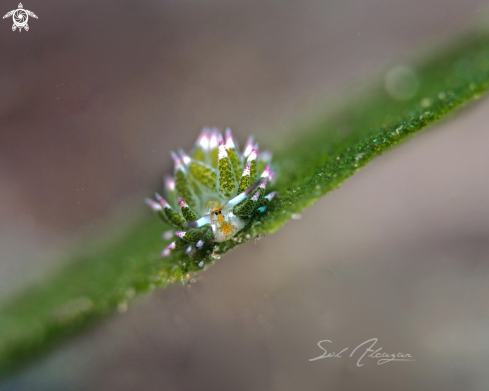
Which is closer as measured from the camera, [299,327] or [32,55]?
[299,327]

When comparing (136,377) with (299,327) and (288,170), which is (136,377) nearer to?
(299,327)

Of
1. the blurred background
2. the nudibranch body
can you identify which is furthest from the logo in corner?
the nudibranch body

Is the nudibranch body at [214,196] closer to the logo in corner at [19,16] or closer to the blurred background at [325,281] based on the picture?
the blurred background at [325,281]

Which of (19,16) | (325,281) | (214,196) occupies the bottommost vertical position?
(325,281)

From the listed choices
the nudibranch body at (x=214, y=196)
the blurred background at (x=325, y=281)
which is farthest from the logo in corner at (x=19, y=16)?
the nudibranch body at (x=214, y=196)

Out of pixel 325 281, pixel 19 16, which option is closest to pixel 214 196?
pixel 325 281

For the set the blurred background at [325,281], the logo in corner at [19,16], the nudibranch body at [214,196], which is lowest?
the blurred background at [325,281]

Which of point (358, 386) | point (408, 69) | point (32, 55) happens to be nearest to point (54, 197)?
point (32, 55)

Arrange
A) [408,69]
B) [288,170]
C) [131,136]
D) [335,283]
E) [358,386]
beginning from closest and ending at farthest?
1. [358,386]
2. [335,283]
3. [288,170]
4. [408,69]
5. [131,136]

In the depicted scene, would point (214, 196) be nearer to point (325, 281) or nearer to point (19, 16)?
point (325, 281)
